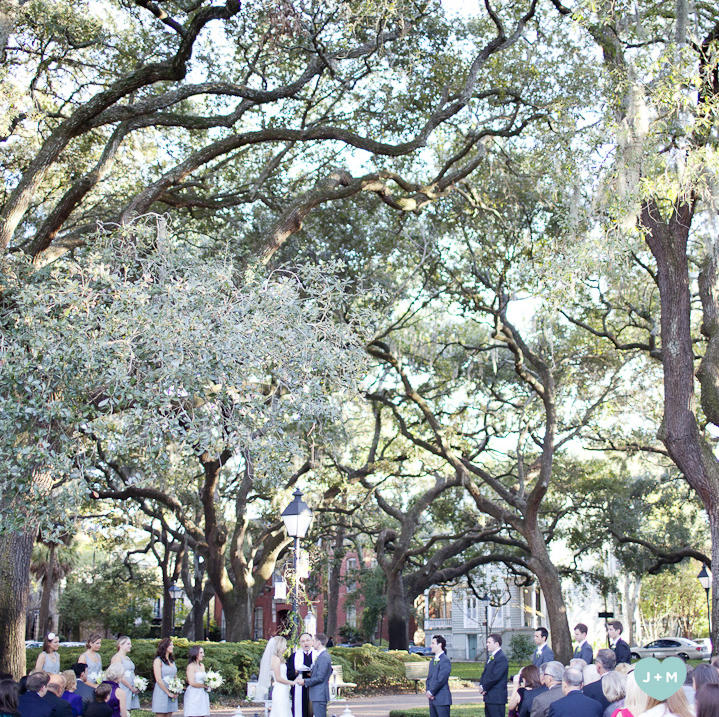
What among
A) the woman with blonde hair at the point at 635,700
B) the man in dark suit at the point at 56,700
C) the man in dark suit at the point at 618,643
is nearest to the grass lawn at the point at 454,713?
the man in dark suit at the point at 618,643

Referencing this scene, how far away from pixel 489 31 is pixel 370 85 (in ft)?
8.62

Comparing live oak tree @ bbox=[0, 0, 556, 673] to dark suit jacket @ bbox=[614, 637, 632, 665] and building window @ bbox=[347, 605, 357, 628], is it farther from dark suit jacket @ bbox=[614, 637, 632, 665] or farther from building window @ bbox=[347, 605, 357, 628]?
building window @ bbox=[347, 605, 357, 628]

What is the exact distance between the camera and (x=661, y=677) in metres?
3.56

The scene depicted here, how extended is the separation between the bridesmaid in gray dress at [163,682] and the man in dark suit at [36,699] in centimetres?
248

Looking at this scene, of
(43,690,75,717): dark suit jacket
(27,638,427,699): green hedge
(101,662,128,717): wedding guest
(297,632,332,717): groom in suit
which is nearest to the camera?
(43,690,75,717): dark suit jacket

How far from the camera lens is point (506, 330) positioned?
17.8 metres

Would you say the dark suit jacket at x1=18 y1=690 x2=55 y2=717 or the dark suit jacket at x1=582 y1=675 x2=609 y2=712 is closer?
the dark suit jacket at x1=18 y1=690 x2=55 y2=717

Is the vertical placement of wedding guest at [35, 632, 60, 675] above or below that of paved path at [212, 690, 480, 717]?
above

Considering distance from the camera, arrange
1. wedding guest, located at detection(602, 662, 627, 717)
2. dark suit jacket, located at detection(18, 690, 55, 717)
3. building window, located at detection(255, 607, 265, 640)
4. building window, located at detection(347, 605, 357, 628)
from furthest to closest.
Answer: building window, located at detection(347, 605, 357, 628) < building window, located at detection(255, 607, 265, 640) < dark suit jacket, located at detection(18, 690, 55, 717) < wedding guest, located at detection(602, 662, 627, 717)

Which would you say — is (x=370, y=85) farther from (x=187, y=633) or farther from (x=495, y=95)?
(x=187, y=633)

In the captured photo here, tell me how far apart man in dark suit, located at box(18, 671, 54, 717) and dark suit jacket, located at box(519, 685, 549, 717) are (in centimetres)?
411

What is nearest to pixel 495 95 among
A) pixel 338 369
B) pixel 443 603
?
pixel 338 369

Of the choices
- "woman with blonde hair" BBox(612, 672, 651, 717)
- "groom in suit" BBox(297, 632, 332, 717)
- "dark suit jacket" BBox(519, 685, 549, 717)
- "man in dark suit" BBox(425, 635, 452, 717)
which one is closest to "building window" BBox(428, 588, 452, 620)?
"man in dark suit" BBox(425, 635, 452, 717)

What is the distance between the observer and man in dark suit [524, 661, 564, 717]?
243 inches
